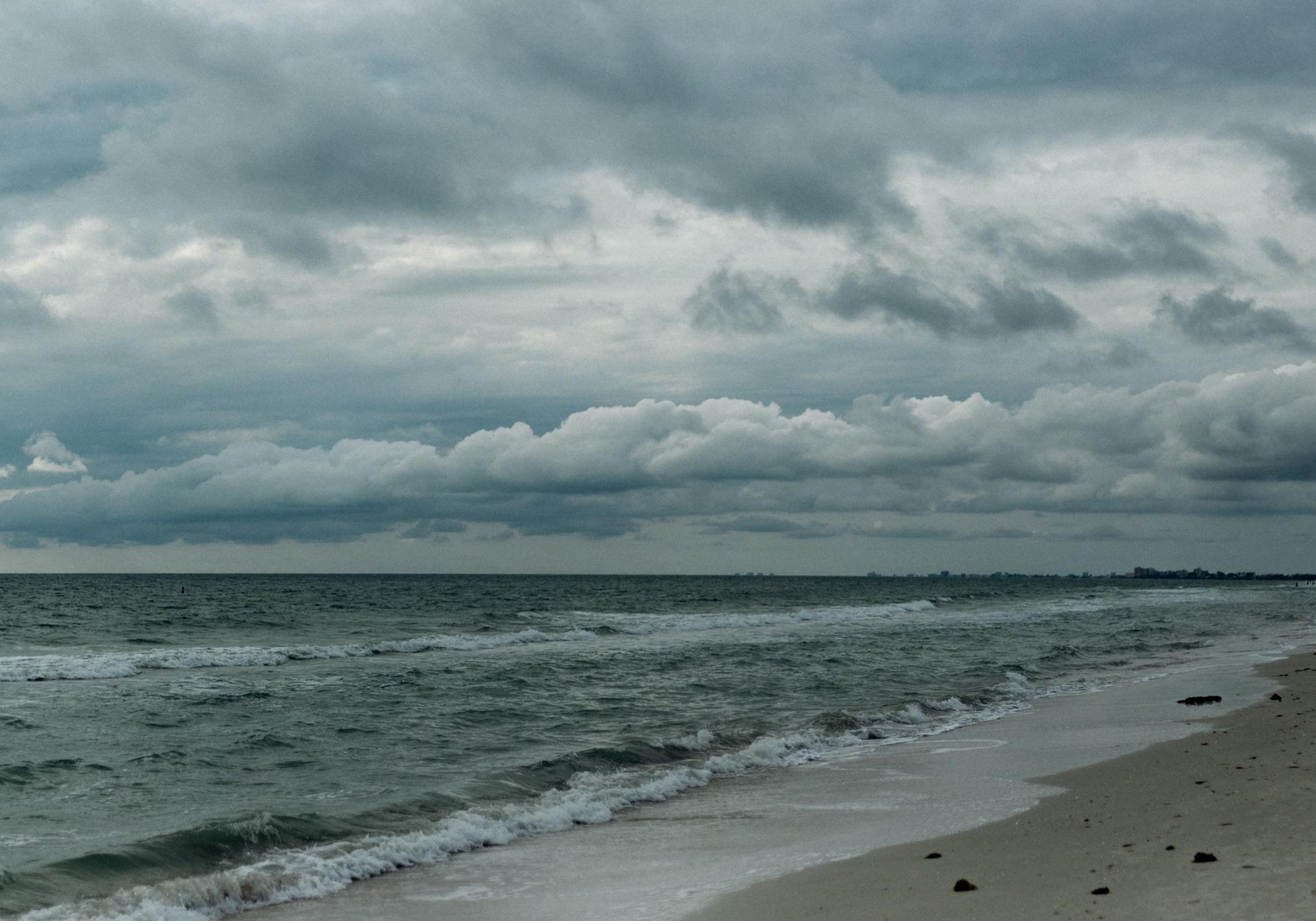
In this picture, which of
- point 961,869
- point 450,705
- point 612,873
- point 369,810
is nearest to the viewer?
point 961,869

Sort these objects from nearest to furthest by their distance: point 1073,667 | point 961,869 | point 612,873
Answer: point 961,869 → point 612,873 → point 1073,667

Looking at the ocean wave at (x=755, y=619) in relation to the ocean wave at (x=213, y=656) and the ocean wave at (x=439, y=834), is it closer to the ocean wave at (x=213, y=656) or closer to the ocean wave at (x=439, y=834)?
the ocean wave at (x=213, y=656)

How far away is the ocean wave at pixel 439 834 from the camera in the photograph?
29.4 feet

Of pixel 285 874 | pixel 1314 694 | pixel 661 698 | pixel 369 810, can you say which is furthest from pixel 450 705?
pixel 1314 694

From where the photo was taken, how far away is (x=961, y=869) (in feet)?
28.3

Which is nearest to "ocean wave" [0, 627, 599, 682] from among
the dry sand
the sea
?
the sea

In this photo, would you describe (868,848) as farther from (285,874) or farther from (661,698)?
(661,698)

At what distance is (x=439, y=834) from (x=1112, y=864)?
266 inches

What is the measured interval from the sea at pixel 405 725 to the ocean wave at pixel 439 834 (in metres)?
0.03

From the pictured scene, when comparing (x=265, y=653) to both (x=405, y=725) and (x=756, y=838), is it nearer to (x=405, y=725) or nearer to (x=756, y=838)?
(x=405, y=725)

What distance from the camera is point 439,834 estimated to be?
11.3 metres

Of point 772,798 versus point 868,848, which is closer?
point 868,848

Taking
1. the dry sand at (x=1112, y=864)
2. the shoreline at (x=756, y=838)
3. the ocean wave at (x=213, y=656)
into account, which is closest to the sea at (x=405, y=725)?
the ocean wave at (x=213, y=656)

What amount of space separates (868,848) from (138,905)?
652 cm
